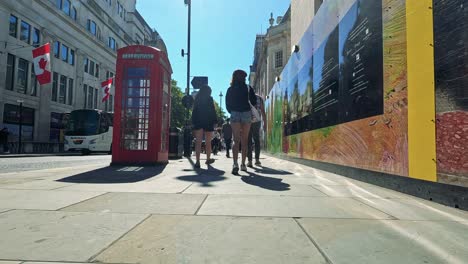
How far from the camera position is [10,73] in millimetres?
29281

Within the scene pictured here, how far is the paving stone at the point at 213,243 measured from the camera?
2178 mm

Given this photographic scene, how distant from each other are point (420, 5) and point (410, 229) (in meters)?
2.35

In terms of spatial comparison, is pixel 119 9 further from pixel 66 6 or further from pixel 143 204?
pixel 143 204

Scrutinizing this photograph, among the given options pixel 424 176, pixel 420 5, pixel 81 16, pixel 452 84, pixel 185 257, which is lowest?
pixel 185 257

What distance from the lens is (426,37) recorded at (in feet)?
12.6

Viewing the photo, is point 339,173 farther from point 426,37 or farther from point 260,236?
point 260,236

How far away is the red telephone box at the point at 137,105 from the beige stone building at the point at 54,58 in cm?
2251

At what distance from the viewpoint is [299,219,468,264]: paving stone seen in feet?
7.32

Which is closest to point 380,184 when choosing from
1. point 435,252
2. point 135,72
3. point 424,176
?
point 424,176

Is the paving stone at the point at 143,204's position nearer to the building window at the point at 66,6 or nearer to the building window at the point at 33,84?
the building window at the point at 33,84

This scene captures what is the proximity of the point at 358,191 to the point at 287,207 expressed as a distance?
1506mm

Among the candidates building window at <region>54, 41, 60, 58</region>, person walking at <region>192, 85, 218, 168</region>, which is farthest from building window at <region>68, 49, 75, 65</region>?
person walking at <region>192, 85, 218, 168</region>

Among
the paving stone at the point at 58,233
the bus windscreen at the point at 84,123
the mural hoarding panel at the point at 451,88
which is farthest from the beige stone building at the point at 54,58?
the mural hoarding panel at the point at 451,88

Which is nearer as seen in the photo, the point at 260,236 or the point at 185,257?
the point at 185,257
